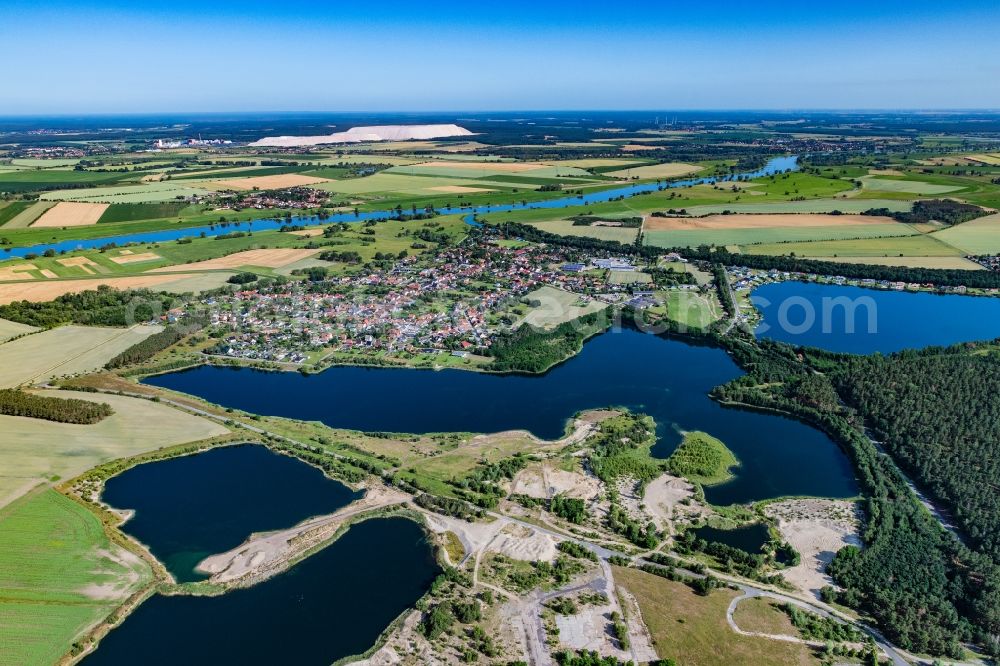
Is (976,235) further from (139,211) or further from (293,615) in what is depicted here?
(139,211)

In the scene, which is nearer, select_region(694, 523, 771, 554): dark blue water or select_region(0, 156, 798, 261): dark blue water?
select_region(694, 523, 771, 554): dark blue water

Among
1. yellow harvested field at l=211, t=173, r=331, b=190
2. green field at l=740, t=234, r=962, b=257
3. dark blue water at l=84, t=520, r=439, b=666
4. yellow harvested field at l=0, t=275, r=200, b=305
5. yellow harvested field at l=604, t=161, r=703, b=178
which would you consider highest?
yellow harvested field at l=604, t=161, r=703, b=178

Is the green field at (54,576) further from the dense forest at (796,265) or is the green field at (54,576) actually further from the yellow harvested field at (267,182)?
the yellow harvested field at (267,182)

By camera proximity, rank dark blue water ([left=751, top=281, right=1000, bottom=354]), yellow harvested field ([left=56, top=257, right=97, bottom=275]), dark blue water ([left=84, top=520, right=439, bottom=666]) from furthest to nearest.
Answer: yellow harvested field ([left=56, top=257, right=97, bottom=275])
dark blue water ([left=751, top=281, right=1000, bottom=354])
dark blue water ([left=84, top=520, right=439, bottom=666])

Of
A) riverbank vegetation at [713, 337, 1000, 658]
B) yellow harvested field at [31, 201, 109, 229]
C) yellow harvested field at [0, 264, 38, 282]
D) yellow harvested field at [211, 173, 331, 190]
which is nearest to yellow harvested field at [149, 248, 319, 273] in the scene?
yellow harvested field at [0, 264, 38, 282]

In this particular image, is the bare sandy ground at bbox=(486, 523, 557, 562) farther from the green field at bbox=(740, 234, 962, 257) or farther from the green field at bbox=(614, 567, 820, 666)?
the green field at bbox=(740, 234, 962, 257)

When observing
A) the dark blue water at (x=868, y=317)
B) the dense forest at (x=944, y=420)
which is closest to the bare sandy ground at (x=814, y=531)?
the dense forest at (x=944, y=420)
